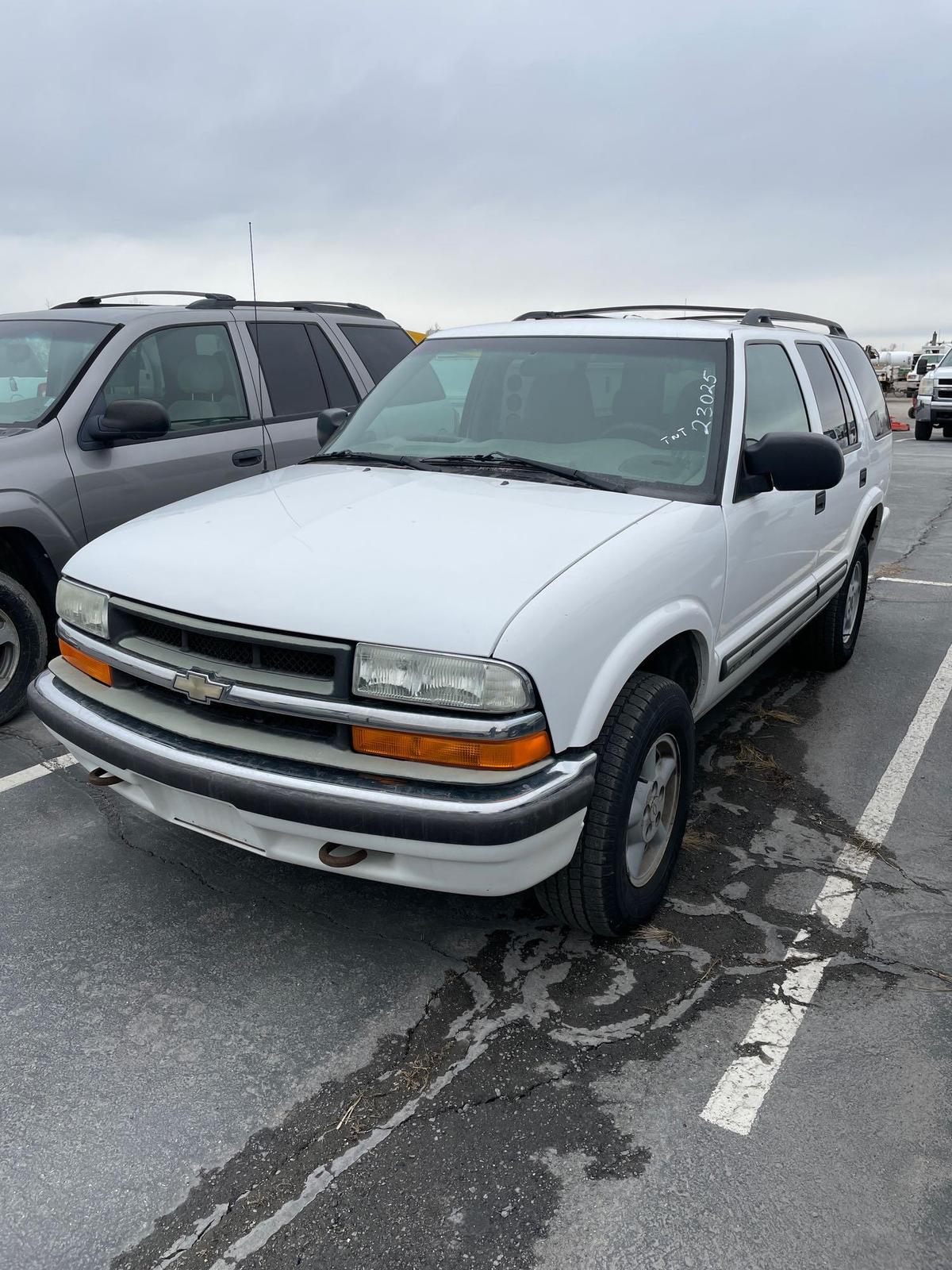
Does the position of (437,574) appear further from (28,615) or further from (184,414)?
(184,414)

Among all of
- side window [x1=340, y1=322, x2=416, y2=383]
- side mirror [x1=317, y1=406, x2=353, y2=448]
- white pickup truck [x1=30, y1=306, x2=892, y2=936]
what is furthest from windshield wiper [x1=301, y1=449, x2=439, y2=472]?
side window [x1=340, y1=322, x2=416, y2=383]

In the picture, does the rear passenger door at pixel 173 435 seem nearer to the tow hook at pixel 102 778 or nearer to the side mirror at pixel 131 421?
the side mirror at pixel 131 421

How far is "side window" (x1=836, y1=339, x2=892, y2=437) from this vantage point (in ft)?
18.5

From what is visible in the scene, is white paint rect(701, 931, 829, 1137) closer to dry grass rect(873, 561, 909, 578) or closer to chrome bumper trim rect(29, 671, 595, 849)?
chrome bumper trim rect(29, 671, 595, 849)

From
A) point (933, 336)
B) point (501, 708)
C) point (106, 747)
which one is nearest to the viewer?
point (501, 708)

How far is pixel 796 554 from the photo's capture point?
4.25 m

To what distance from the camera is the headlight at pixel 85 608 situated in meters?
3.01

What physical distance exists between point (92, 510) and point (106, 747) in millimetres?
2355

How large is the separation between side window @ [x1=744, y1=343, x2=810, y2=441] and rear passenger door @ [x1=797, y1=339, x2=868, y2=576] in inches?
10.9

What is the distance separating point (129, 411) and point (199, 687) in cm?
249

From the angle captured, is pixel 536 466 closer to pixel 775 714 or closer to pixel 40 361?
pixel 775 714

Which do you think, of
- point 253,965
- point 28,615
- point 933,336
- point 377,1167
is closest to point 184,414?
point 28,615

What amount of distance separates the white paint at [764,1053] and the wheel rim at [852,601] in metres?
2.98

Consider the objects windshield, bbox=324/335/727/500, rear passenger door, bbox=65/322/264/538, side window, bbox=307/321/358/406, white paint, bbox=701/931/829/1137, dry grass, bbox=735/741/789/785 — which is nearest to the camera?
white paint, bbox=701/931/829/1137
